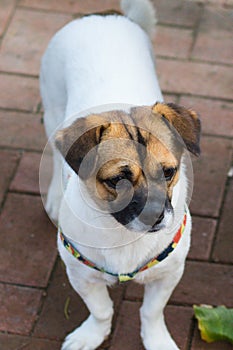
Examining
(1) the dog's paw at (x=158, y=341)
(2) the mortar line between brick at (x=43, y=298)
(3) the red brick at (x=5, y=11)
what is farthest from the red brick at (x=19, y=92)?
(1) the dog's paw at (x=158, y=341)

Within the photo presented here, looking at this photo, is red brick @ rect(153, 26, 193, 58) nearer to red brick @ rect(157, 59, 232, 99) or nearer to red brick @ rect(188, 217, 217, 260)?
red brick @ rect(157, 59, 232, 99)

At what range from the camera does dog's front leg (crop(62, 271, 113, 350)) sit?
9.89 feet

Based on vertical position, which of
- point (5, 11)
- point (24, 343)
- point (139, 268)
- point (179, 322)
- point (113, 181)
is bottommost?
point (24, 343)

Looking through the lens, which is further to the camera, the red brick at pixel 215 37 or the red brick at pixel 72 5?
the red brick at pixel 72 5

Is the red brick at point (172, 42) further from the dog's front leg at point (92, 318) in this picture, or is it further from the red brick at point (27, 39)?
the dog's front leg at point (92, 318)

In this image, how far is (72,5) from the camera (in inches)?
196

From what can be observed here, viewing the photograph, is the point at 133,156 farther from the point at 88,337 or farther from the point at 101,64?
the point at 88,337

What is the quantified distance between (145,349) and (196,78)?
182cm

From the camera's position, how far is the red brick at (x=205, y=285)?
3.40m

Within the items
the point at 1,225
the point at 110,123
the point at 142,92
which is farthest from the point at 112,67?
the point at 1,225

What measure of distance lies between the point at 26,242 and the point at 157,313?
87 cm

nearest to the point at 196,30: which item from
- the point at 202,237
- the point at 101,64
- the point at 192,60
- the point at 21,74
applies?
the point at 192,60

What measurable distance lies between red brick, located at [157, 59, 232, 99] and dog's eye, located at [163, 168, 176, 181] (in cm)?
198

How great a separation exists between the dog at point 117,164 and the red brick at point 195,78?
2.57 ft
